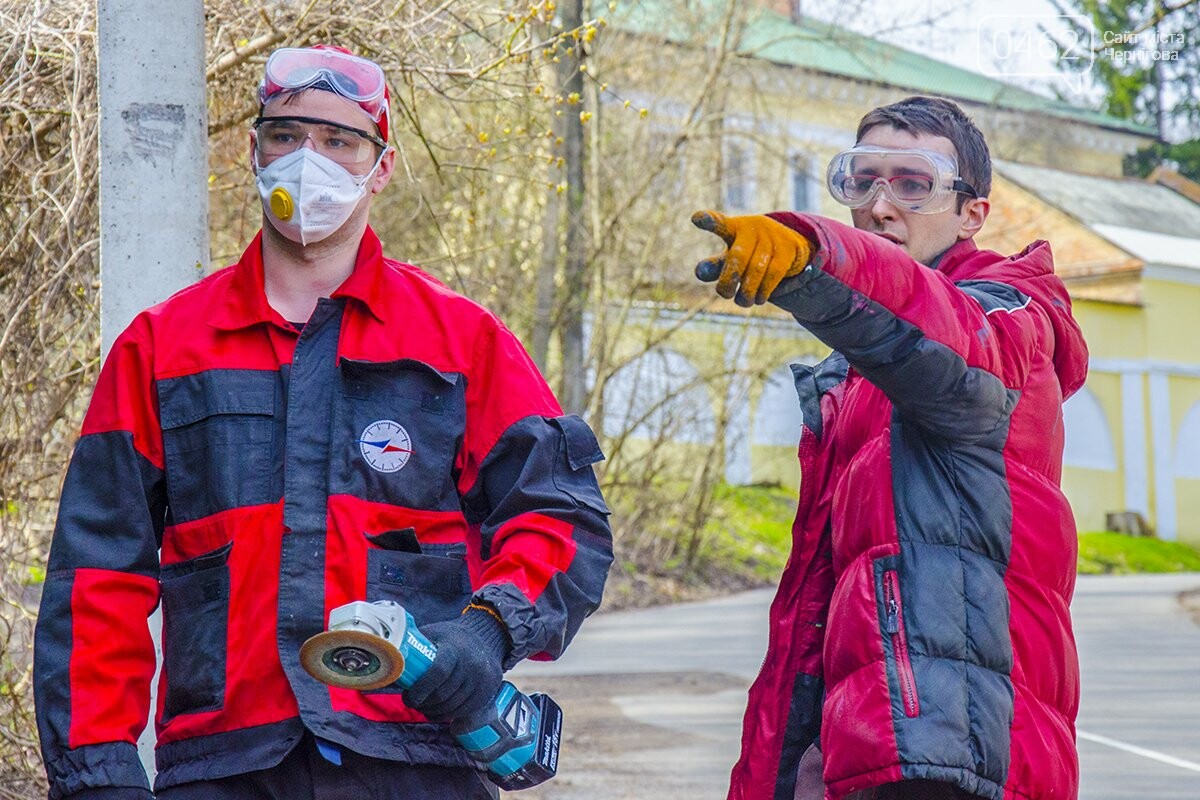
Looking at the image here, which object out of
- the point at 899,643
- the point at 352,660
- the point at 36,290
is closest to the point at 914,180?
the point at 899,643

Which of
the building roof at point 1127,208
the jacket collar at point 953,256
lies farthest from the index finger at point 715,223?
the building roof at point 1127,208

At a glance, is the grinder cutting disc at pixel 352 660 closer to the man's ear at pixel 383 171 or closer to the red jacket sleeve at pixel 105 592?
the red jacket sleeve at pixel 105 592

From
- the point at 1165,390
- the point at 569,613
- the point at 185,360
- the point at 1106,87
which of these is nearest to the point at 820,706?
the point at 569,613

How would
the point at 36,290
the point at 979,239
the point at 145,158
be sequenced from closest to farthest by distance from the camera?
1. the point at 145,158
2. the point at 36,290
3. the point at 979,239

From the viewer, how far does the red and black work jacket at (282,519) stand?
270 cm

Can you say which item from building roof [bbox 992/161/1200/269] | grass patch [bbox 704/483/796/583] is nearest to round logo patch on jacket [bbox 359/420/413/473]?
grass patch [bbox 704/483/796/583]

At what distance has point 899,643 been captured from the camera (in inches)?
116

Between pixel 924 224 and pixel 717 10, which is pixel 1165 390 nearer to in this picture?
pixel 717 10

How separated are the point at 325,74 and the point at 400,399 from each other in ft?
2.17

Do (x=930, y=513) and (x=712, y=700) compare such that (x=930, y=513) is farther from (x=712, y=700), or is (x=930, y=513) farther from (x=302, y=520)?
(x=712, y=700)

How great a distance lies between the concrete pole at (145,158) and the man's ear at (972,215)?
6.34 feet

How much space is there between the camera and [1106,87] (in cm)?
5706

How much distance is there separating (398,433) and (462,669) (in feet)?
1.57

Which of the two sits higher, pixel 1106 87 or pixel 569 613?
pixel 1106 87
